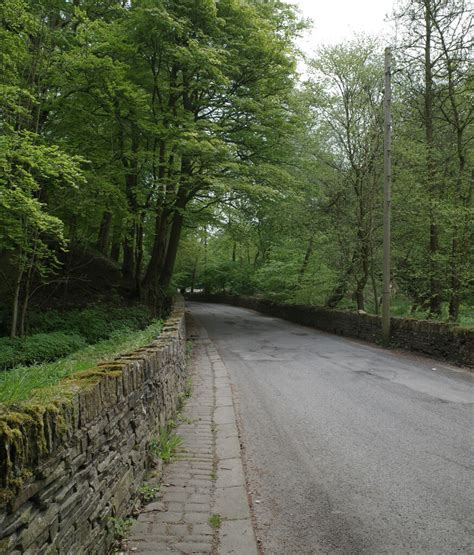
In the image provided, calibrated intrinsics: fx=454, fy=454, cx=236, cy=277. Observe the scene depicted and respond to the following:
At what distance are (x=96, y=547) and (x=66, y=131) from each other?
45.2 feet

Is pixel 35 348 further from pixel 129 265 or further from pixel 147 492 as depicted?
pixel 129 265

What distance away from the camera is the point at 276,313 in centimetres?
2800

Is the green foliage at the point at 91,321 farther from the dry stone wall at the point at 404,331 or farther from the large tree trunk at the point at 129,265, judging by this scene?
the dry stone wall at the point at 404,331

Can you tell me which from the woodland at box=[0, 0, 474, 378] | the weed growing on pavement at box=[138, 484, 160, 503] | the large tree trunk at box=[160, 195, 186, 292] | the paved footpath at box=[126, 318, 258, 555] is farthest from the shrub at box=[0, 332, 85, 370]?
the large tree trunk at box=[160, 195, 186, 292]

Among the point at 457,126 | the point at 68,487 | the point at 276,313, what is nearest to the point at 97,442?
the point at 68,487

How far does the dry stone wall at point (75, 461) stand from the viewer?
6.88 ft

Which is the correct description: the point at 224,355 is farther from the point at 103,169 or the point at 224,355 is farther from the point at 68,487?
the point at 68,487

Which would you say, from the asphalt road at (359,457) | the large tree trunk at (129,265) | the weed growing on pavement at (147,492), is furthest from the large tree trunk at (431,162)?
the large tree trunk at (129,265)

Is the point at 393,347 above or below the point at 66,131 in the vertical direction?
below

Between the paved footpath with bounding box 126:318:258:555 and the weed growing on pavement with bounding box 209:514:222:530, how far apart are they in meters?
0.02

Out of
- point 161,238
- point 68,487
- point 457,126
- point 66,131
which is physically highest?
point 457,126

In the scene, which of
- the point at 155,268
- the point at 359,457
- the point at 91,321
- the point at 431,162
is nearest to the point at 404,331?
the point at 431,162

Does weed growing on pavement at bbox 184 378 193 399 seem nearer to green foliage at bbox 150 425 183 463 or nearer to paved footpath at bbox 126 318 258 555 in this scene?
paved footpath at bbox 126 318 258 555

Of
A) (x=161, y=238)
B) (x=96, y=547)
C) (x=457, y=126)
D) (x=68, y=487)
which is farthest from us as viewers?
(x=161, y=238)
